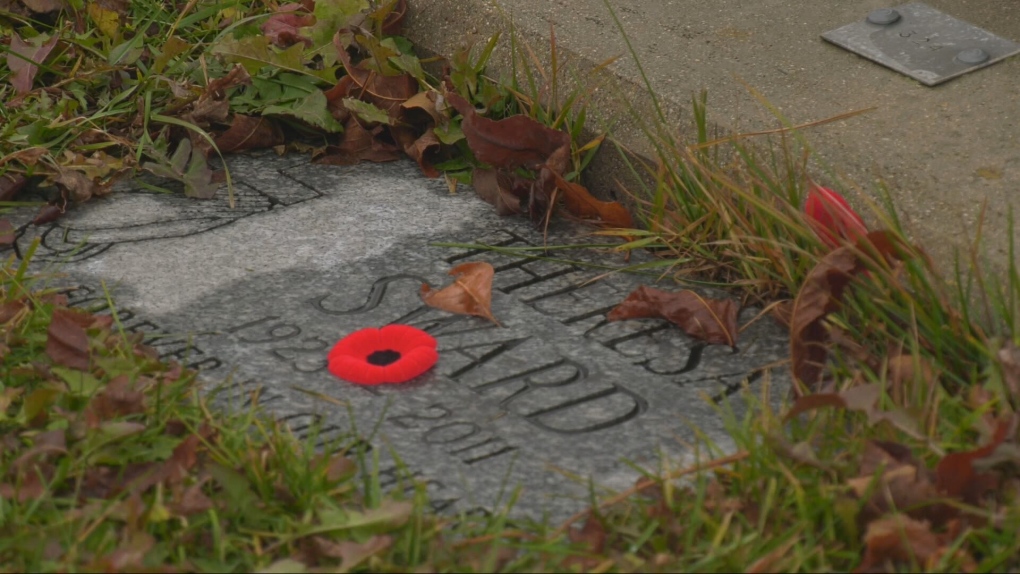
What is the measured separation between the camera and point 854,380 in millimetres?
2014

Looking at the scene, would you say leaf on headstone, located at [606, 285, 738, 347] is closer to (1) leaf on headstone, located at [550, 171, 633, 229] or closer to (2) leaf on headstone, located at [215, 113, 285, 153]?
(1) leaf on headstone, located at [550, 171, 633, 229]

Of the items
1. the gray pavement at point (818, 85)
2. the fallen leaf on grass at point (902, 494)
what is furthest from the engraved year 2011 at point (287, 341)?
the fallen leaf on grass at point (902, 494)

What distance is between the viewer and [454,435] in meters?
2.05

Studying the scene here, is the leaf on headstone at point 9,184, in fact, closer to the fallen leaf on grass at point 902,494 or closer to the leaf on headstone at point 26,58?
the leaf on headstone at point 26,58

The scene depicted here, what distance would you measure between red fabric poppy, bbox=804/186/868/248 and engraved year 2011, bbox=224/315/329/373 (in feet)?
3.07

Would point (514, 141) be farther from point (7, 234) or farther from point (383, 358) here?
point (7, 234)

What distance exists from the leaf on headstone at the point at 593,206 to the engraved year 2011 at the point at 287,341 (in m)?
0.71

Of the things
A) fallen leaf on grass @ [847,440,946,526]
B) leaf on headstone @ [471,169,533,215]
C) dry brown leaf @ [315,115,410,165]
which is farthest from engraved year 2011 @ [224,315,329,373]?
fallen leaf on grass @ [847,440,946,526]

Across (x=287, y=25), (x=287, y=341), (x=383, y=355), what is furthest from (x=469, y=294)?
(x=287, y=25)

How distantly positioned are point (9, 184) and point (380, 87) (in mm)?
906

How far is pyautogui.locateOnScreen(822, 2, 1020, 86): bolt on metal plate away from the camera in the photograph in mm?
2695

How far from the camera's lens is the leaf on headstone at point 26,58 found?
305 centimetres

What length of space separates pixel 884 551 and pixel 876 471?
0.11 metres

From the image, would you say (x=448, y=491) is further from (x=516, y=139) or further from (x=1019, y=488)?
(x=516, y=139)
